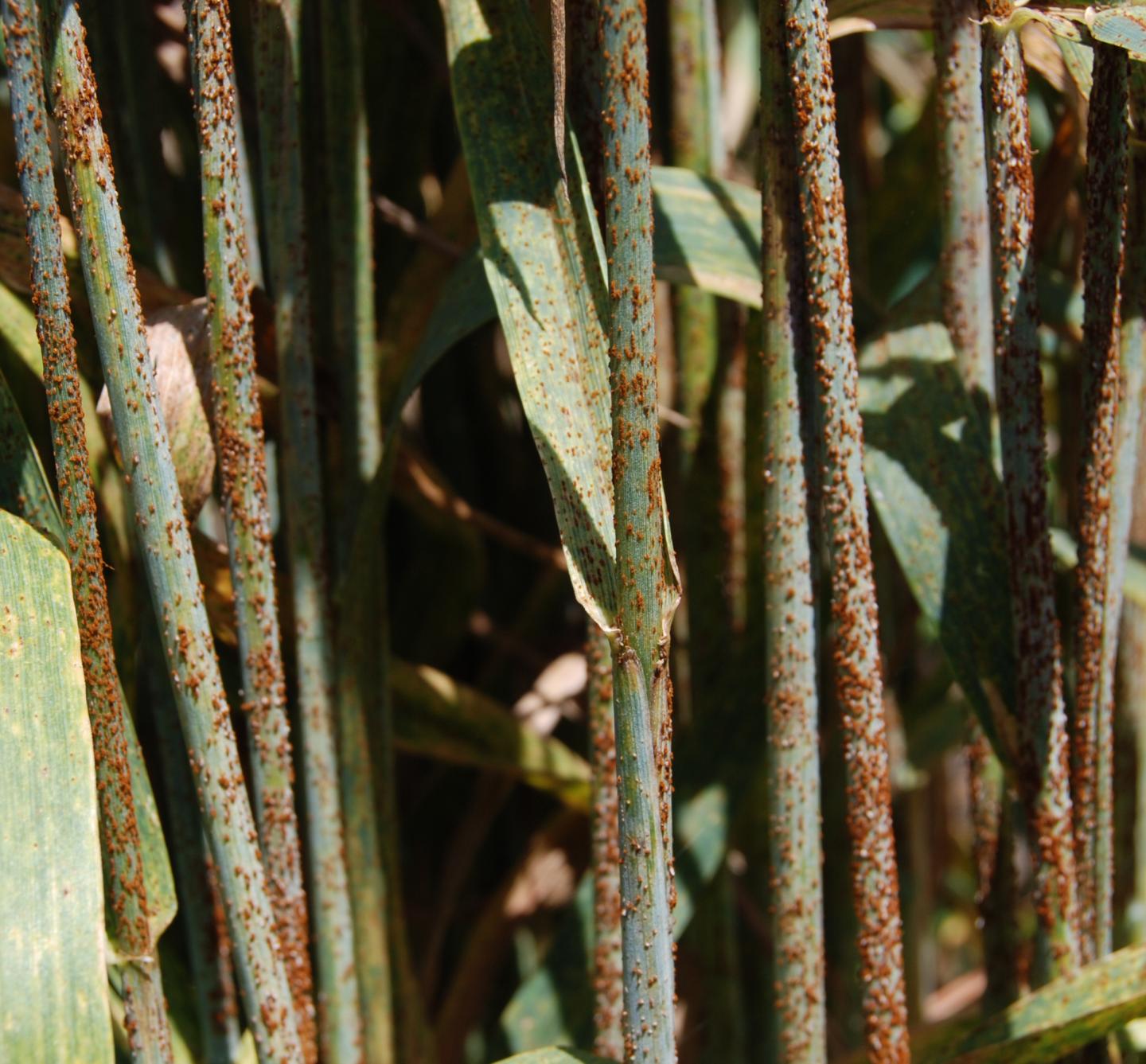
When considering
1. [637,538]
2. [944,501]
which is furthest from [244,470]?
[944,501]

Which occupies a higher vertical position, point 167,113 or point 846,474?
point 167,113

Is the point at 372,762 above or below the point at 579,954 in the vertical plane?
above

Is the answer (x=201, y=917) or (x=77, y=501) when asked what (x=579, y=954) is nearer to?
(x=201, y=917)

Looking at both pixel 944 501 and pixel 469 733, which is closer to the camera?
pixel 944 501

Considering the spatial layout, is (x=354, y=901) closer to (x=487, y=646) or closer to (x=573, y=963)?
(x=573, y=963)

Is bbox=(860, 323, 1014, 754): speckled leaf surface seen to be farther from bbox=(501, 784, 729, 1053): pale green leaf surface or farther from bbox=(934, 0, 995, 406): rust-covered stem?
bbox=(501, 784, 729, 1053): pale green leaf surface

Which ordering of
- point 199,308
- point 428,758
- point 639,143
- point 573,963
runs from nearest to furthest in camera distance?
point 639,143, point 199,308, point 573,963, point 428,758

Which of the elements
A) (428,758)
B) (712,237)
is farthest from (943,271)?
(428,758)
